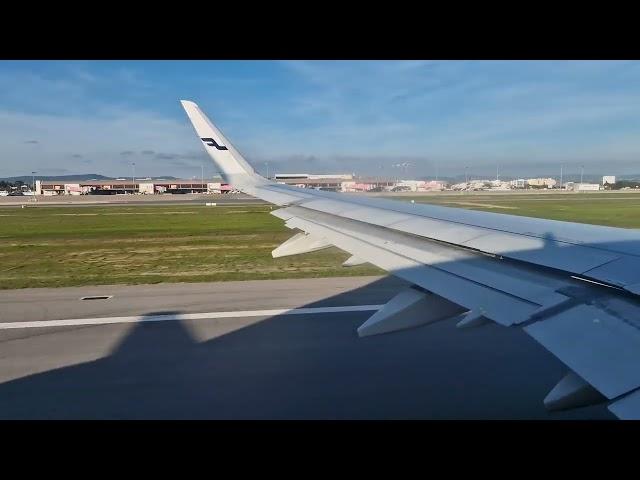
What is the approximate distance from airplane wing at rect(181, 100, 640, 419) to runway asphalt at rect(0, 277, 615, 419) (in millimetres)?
1313

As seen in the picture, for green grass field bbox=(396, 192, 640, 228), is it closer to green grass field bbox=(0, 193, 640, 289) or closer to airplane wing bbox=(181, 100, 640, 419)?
green grass field bbox=(0, 193, 640, 289)

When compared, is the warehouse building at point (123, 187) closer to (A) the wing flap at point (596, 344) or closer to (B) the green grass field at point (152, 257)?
(B) the green grass field at point (152, 257)

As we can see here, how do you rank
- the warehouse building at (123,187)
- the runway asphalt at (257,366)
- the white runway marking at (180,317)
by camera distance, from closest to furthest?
the runway asphalt at (257,366) < the white runway marking at (180,317) < the warehouse building at (123,187)

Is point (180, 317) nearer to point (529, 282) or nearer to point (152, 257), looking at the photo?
point (529, 282)

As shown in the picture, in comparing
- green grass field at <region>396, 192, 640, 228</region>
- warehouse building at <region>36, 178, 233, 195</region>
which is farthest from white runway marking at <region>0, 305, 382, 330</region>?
warehouse building at <region>36, 178, 233, 195</region>

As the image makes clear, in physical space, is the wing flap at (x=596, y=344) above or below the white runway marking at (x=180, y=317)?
above

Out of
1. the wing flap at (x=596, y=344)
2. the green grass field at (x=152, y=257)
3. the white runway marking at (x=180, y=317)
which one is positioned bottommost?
the white runway marking at (x=180, y=317)

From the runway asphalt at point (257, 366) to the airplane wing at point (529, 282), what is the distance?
51.7 inches

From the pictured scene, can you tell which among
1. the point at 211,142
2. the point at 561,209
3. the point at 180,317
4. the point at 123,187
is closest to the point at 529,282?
the point at 180,317

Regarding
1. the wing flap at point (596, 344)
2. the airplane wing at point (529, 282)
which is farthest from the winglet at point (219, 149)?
the wing flap at point (596, 344)

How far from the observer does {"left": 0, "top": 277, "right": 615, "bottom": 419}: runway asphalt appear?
151 inches

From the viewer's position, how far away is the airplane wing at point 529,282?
1.71 metres

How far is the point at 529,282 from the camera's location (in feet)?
8.64
